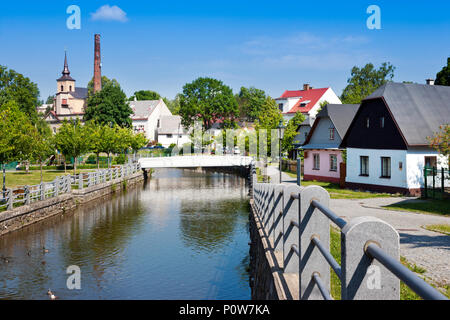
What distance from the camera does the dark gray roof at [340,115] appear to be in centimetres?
3719

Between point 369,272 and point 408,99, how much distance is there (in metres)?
28.8

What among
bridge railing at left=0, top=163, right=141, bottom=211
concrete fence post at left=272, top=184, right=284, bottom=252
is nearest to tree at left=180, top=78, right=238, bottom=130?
bridge railing at left=0, top=163, right=141, bottom=211

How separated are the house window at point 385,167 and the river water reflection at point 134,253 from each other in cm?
932

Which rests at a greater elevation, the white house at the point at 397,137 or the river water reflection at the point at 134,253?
the white house at the point at 397,137

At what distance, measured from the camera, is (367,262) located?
2.46 m

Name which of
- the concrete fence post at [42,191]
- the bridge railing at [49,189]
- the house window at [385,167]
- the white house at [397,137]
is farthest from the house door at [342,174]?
the concrete fence post at [42,191]

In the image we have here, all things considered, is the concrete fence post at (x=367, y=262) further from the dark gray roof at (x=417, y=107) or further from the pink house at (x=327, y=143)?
the pink house at (x=327, y=143)

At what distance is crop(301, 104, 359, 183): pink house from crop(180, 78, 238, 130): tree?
48.1 m

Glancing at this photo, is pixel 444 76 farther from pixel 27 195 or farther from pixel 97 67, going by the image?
pixel 97 67

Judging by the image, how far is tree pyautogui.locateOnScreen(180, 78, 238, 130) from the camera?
8675 cm

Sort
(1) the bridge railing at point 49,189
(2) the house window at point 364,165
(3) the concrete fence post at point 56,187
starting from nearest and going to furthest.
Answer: (1) the bridge railing at point 49,189 < (3) the concrete fence post at point 56,187 < (2) the house window at point 364,165

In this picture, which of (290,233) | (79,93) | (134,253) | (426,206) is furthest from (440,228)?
(79,93)

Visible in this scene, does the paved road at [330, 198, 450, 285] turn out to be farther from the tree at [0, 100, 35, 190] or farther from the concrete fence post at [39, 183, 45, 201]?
the tree at [0, 100, 35, 190]

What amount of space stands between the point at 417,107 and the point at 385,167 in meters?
4.36
